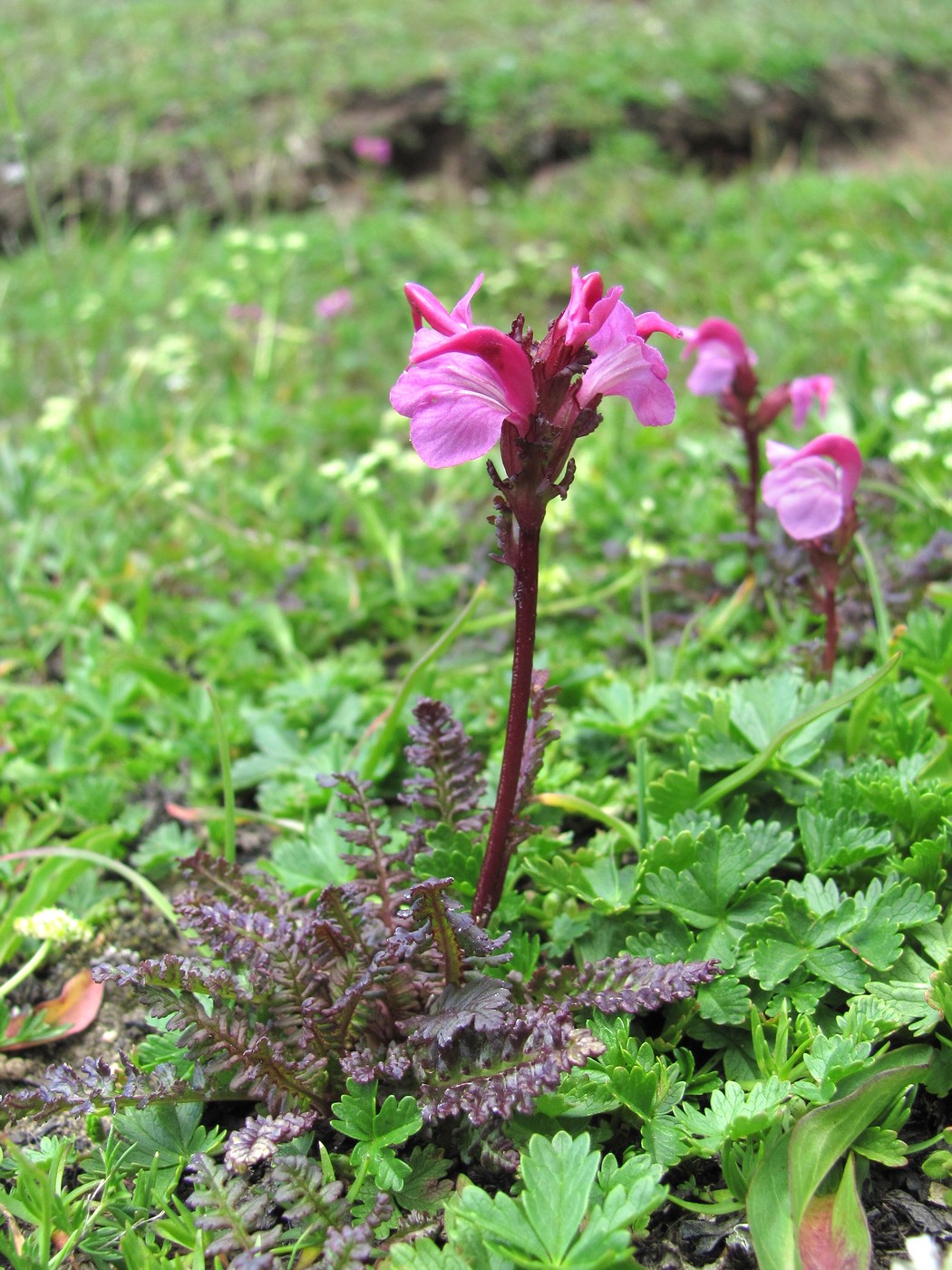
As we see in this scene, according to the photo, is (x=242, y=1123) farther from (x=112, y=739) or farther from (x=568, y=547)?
(x=568, y=547)

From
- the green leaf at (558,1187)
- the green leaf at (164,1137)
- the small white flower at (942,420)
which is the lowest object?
the green leaf at (164,1137)

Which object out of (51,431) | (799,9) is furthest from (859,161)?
(51,431)

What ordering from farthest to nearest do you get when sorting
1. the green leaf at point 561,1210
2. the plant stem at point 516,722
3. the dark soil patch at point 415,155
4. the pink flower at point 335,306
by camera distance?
1. the dark soil patch at point 415,155
2. the pink flower at point 335,306
3. the plant stem at point 516,722
4. the green leaf at point 561,1210

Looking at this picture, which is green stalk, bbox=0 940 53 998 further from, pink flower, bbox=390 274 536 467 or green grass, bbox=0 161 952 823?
pink flower, bbox=390 274 536 467

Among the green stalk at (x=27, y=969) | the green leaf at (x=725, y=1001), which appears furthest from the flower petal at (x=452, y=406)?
the green stalk at (x=27, y=969)

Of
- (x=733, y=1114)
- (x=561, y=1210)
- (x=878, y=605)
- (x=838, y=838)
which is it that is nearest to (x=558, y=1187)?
(x=561, y=1210)

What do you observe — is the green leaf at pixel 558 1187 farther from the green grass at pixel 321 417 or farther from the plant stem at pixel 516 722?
the green grass at pixel 321 417

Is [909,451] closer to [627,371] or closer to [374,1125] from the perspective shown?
[627,371]
